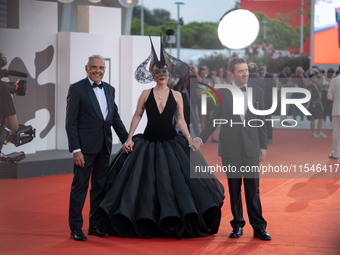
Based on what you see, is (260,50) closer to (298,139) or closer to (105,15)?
(298,139)

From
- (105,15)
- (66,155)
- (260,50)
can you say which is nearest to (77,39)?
(105,15)

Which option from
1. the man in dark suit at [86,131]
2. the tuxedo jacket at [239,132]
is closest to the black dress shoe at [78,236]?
the man in dark suit at [86,131]

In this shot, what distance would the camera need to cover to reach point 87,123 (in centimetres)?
564

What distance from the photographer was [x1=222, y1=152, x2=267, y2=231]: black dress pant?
565 centimetres

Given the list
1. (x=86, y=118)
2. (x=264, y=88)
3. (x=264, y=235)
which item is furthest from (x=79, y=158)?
(x=264, y=88)

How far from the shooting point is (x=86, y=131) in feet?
18.5

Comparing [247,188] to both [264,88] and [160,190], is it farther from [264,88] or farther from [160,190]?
[264,88]

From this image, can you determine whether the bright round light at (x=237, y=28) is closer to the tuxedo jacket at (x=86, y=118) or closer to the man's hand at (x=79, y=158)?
the tuxedo jacket at (x=86, y=118)

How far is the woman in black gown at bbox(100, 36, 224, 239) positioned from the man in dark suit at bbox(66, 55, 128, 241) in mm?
248

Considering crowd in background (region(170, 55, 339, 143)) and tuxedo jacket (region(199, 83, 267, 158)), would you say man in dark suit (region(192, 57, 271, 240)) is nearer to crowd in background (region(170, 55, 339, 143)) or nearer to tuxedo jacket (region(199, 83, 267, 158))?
tuxedo jacket (region(199, 83, 267, 158))

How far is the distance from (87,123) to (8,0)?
23.6ft

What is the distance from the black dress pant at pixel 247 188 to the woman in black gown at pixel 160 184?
17 centimetres

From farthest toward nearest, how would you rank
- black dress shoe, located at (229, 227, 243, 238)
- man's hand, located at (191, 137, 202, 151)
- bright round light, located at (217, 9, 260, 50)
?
bright round light, located at (217, 9, 260, 50) < man's hand, located at (191, 137, 202, 151) < black dress shoe, located at (229, 227, 243, 238)

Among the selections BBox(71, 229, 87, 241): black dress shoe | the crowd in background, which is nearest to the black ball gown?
BBox(71, 229, 87, 241): black dress shoe
